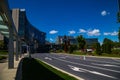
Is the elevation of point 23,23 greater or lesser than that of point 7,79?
greater

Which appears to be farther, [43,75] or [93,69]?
[93,69]

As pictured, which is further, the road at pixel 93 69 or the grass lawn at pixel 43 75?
the road at pixel 93 69

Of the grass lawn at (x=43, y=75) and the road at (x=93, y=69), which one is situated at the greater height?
the grass lawn at (x=43, y=75)

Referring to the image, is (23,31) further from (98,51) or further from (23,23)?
(98,51)

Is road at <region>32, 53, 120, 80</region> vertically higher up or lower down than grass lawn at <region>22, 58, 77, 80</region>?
lower down

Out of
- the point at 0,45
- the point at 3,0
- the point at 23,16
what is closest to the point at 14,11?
the point at 23,16

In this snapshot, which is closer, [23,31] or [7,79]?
[7,79]

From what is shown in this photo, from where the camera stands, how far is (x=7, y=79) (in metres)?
10.8

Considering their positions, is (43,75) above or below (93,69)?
above

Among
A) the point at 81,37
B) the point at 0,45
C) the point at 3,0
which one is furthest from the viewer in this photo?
the point at 0,45

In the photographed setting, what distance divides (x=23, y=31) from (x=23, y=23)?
14.8ft

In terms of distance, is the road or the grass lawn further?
the road

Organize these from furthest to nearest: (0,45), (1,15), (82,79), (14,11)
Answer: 1. (14,11)
2. (0,45)
3. (1,15)
4. (82,79)

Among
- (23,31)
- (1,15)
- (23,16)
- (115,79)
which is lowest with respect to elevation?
(115,79)
